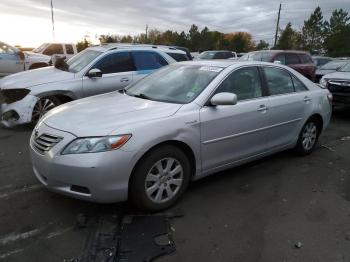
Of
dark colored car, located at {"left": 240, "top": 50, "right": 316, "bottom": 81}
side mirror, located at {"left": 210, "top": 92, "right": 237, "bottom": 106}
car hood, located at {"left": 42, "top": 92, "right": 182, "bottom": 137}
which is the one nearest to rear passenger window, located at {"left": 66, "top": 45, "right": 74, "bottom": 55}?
dark colored car, located at {"left": 240, "top": 50, "right": 316, "bottom": 81}

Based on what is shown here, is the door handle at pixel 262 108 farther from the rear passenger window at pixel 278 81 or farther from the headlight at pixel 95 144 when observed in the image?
the headlight at pixel 95 144

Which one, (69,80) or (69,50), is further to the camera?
(69,50)

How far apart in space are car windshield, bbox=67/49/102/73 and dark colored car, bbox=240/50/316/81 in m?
7.20

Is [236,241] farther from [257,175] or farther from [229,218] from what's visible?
[257,175]

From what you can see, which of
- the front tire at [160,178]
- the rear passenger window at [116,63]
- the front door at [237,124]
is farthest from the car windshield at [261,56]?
the front tire at [160,178]

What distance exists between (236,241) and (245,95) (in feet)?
6.62

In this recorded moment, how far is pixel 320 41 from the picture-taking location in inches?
2766

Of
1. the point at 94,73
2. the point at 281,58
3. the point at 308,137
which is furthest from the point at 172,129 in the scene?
the point at 281,58

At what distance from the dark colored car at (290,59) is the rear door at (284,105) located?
800 centimetres

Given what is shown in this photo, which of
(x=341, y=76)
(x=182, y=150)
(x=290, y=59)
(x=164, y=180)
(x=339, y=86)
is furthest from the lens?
(x=290, y=59)

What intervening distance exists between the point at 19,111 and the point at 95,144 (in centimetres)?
418

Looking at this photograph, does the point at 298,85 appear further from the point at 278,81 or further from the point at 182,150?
the point at 182,150

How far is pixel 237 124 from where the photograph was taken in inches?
178

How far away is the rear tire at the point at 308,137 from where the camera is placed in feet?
19.2
